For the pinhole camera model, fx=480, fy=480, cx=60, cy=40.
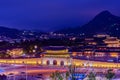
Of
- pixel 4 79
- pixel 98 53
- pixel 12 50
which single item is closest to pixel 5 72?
pixel 4 79

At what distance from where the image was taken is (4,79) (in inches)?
1284

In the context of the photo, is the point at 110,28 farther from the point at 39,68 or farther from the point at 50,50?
the point at 39,68

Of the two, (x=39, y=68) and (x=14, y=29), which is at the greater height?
(x=14, y=29)

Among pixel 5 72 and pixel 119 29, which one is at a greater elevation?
pixel 119 29

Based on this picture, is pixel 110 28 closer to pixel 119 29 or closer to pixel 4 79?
pixel 119 29

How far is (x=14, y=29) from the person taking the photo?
158 metres

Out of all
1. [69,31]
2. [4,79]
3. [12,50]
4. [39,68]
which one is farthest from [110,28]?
[4,79]

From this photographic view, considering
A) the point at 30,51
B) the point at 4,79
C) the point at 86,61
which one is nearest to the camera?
the point at 4,79

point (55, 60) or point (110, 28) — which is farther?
point (110, 28)

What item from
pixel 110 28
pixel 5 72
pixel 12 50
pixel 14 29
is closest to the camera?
pixel 5 72

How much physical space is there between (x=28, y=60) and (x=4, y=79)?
20.2 m

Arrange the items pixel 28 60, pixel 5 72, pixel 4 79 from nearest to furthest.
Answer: pixel 4 79 → pixel 5 72 → pixel 28 60

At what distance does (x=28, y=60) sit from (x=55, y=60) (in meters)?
3.14

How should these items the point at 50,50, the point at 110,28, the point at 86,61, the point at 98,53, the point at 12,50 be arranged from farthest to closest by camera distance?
the point at 110,28 < the point at 12,50 < the point at 98,53 < the point at 50,50 < the point at 86,61
